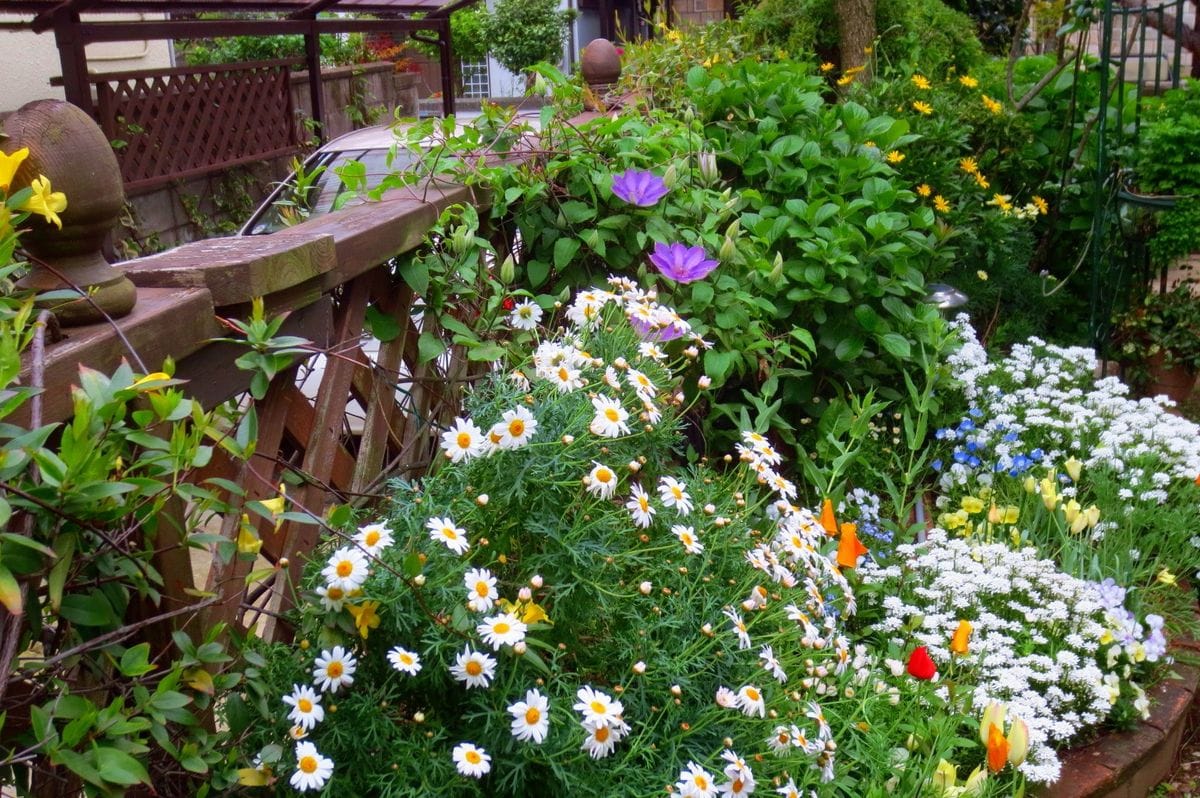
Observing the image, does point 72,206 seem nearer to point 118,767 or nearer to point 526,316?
point 118,767

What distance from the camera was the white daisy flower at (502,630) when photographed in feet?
4.94

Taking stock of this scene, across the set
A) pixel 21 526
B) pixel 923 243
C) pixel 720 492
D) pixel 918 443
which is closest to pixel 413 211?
pixel 720 492

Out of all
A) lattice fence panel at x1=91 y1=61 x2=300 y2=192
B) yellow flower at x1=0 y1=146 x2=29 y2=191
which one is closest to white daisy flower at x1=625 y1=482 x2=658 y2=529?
yellow flower at x1=0 y1=146 x2=29 y2=191

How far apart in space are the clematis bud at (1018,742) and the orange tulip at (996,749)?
0.05 ft

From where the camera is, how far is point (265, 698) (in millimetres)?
1572

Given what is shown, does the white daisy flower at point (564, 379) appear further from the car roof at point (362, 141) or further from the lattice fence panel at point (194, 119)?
the lattice fence panel at point (194, 119)

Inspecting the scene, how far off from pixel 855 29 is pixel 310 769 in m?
5.75

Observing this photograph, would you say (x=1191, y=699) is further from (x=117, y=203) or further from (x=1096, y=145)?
(x=1096, y=145)

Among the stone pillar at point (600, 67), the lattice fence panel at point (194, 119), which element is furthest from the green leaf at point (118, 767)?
the lattice fence panel at point (194, 119)

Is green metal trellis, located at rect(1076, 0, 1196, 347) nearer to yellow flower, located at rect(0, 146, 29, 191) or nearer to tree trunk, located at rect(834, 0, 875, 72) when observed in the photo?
tree trunk, located at rect(834, 0, 875, 72)

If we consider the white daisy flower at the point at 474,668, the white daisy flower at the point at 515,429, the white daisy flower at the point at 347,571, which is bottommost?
the white daisy flower at the point at 474,668

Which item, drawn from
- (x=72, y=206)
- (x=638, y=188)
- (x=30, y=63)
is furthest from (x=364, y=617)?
(x=30, y=63)

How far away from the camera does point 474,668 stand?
152 centimetres

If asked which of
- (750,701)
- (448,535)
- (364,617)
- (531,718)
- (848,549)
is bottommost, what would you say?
(848,549)
